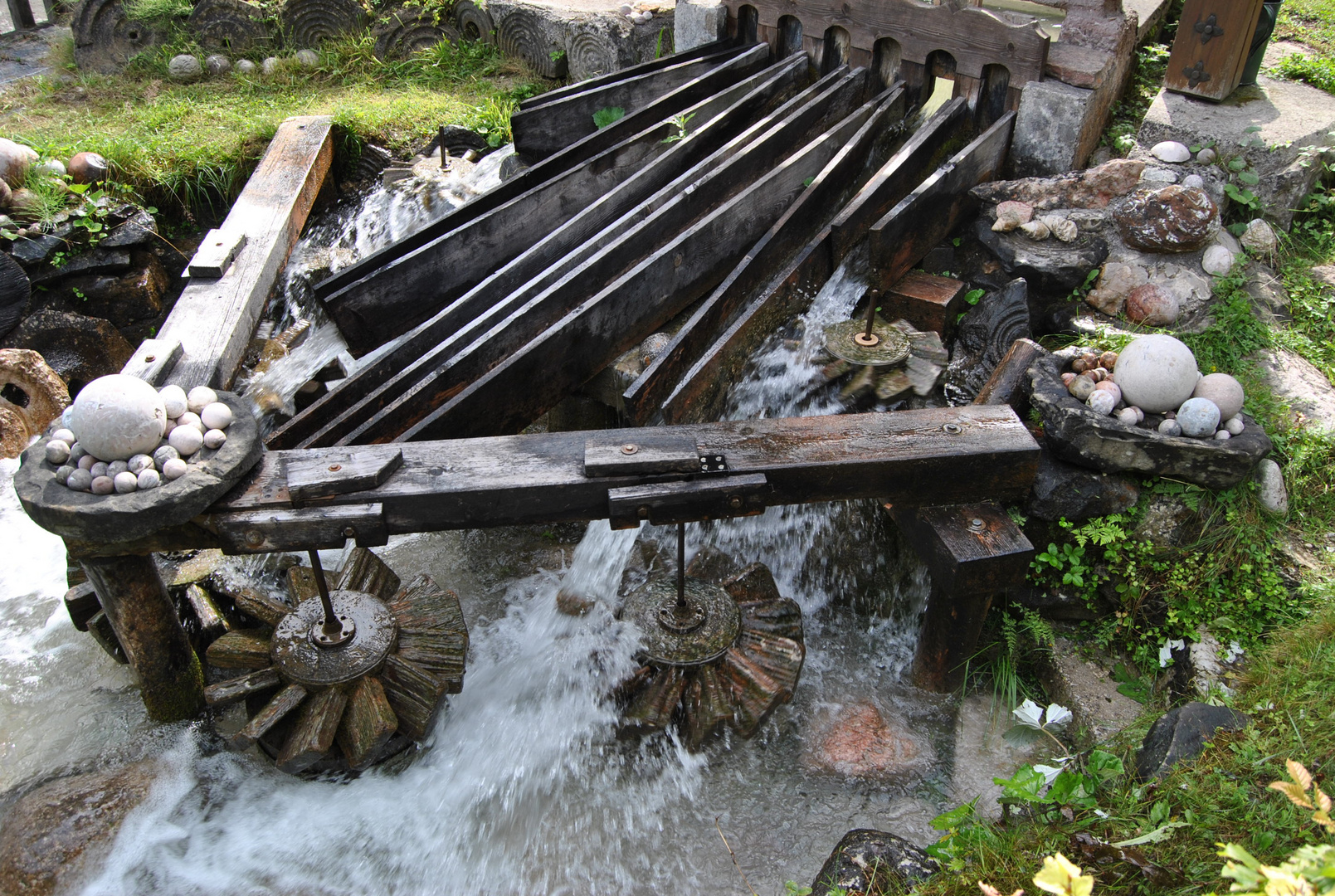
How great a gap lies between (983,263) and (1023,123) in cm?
106

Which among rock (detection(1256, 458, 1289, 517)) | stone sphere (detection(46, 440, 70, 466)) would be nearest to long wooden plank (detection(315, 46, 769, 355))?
stone sphere (detection(46, 440, 70, 466))

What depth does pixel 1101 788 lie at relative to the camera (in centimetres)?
295

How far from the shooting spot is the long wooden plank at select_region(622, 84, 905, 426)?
161 inches

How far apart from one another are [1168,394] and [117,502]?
13.6 ft

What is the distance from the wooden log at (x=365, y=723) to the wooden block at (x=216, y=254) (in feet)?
10.2

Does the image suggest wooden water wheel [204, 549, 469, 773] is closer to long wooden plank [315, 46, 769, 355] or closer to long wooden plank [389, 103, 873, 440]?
long wooden plank [389, 103, 873, 440]

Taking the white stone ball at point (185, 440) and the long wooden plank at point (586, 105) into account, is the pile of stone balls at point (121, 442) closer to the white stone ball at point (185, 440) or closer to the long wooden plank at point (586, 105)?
the white stone ball at point (185, 440)

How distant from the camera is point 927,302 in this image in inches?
192

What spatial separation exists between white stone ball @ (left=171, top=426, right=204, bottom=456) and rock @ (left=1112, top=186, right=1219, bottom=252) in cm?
481

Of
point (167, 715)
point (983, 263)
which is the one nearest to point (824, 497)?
point (983, 263)

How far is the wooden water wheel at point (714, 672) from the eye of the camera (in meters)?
3.91

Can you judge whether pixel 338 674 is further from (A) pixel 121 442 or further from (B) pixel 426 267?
(B) pixel 426 267

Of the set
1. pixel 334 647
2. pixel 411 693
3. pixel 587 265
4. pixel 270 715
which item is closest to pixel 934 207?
pixel 587 265

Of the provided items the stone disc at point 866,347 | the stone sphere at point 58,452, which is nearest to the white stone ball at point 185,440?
the stone sphere at point 58,452
